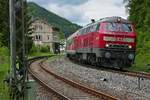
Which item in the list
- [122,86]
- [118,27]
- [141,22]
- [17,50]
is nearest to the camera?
[17,50]

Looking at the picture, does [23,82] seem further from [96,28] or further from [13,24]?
[96,28]

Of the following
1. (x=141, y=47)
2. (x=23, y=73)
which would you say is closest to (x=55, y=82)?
(x=23, y=73)

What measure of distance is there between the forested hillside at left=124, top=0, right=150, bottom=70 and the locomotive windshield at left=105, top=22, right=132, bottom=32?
9.18 meters

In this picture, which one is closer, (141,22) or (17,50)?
(17,50)

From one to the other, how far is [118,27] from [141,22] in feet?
96.5

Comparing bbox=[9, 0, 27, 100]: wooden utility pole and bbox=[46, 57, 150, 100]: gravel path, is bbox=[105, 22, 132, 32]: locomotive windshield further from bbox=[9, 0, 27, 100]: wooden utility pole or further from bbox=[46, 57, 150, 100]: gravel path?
bbox=[9, 0, 27, 100]: wooden utility pole

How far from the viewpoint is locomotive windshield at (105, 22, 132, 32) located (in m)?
27.2

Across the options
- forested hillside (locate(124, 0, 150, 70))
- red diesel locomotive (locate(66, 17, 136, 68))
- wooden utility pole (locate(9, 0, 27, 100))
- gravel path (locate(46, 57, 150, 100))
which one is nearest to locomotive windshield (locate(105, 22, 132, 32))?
red diesel locomotive (locate(66, 17, 136, 68))

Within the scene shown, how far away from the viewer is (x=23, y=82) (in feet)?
42.6

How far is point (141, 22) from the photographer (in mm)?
56125

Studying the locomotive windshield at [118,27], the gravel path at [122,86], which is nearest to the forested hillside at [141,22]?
the locomotive windshield at [118,27]

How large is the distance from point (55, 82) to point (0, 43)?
30.0 metres

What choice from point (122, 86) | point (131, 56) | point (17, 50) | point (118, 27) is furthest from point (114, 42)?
point (17, 50)

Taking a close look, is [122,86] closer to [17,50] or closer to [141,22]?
[17,50]
